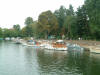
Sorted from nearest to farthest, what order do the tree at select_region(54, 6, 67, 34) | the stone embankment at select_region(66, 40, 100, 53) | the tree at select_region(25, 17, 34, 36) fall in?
the stone embankment at select_region(66, 40, 100, 53), the tree at select_region(54, 6, 67, 34), the tree at select_region(25, 17, 34, 36)

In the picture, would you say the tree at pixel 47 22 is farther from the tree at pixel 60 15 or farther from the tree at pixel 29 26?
the tree at pixel 29 26

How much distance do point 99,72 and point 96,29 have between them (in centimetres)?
3174

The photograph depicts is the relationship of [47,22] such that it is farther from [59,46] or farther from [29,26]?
[29,26]

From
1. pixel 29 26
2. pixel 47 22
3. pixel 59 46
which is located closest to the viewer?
pixel 59 46

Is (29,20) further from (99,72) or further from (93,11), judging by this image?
(99,72)

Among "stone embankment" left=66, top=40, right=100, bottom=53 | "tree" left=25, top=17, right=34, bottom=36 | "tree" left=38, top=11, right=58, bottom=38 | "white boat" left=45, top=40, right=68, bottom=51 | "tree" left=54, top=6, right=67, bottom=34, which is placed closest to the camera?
"stone embankment" left=66, top=40, right=100, bottom=53

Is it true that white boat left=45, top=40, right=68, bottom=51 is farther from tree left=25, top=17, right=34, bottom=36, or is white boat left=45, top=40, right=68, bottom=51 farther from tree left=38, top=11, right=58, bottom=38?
tree left=25, top=17, right=34, bottom=36

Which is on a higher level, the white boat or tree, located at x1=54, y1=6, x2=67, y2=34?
tree, located at x1=54, y1=6, x2=67, y2=34

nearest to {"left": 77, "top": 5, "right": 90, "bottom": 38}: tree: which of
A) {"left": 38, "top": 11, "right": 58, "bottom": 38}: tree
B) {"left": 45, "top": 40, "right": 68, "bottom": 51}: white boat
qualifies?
{"left": 45, "top": 40, "right": 68, "bottom": 51}: white boat

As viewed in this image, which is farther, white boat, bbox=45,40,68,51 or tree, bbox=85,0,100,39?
tree, bbox=85,0,100,39

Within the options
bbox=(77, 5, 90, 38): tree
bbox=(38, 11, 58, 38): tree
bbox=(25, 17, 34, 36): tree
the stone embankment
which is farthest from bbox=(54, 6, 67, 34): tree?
bbox=(25, 17, 34, 36): tree

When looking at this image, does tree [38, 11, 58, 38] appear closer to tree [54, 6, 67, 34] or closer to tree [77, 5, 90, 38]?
tree [54, 6, 67, 34]

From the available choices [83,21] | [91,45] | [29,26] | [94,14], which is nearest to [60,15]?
[83,21]

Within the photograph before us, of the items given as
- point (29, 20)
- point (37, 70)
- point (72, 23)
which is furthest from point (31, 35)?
point (37, 70)
